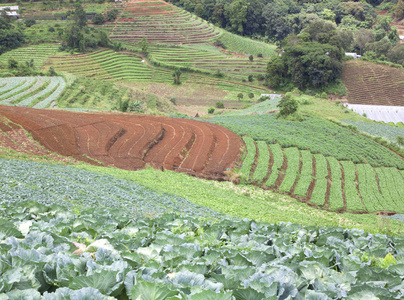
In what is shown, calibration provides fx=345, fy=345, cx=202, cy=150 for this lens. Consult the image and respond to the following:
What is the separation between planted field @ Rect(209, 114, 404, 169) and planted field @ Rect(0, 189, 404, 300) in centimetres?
2036

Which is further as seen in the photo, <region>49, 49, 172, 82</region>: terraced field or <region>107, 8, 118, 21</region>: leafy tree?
<region>107, 8, 118, 21</region>: leafy tree

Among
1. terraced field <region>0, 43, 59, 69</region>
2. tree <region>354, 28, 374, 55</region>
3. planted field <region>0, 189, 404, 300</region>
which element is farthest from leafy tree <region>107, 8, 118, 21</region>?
planted field <region>0, 189, 404, 300</region>

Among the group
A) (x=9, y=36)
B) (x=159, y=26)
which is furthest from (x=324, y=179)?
(x=159, y=26)

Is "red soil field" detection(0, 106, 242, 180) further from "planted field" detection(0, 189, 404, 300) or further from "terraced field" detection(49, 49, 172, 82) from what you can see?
"terraced field" detection(49, 49, 172, 82)

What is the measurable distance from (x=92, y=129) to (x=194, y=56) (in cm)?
5407

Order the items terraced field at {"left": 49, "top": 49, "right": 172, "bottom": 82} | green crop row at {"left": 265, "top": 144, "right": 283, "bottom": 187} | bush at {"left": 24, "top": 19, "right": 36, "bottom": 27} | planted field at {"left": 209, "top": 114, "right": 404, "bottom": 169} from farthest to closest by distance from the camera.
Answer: bush at {"left": 24, "top": 19, "right": 36, "bottom": 27}
terraced field at {"left": 49, "top": 49, "right": 172, "bottom": 82}
planted field at {"left": 209, "top": 114, "right": 404, "bottom": 169}
green crop row at {"left": 265, "top": 144, "right": 283, "bottom": 187}

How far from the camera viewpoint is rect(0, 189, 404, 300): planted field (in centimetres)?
361

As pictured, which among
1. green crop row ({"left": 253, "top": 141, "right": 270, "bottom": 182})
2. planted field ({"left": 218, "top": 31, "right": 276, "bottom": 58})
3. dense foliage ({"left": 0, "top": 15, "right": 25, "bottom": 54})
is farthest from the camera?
planted field ({"left": 218, "top": 31, "right": 276, "bottom": 58})

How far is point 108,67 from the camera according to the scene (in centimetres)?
6800

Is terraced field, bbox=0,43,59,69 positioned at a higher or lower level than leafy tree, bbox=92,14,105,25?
lower

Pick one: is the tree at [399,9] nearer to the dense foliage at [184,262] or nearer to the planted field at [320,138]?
the planted field at [320,138]

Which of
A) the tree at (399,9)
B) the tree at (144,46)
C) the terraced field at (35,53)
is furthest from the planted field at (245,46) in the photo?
the tree at (399,9)

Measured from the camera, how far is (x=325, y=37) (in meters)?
66.7

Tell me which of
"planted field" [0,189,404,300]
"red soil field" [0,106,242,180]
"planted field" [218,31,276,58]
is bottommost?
"red soil field" [0,106,242,180]
